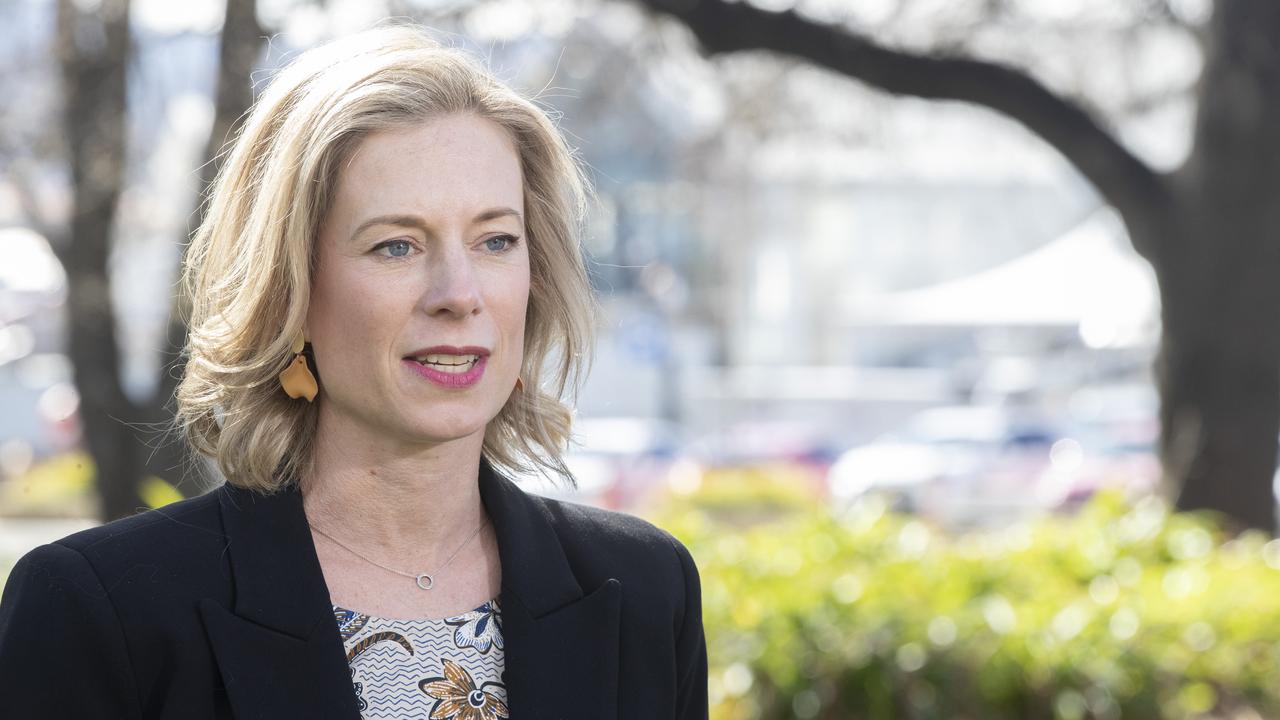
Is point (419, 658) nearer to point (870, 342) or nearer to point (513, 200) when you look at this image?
point (513, 200)

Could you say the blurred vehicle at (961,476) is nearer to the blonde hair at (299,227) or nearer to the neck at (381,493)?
the blonde hair at (299,227)

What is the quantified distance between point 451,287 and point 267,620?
505mm

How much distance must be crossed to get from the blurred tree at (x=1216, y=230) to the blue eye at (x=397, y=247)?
6.50m

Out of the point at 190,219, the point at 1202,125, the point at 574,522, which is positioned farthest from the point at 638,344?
the point at 574,522

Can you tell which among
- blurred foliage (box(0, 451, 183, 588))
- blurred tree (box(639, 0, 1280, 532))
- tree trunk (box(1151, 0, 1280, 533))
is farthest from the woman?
blurred foliage (box(0, 451, 183, 588))

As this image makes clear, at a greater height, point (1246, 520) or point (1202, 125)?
point (1202, 125)

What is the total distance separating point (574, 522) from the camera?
7.93ft

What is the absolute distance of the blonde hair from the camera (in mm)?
2092

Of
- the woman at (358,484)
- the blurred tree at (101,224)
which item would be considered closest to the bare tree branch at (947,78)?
the blurred tree at (101,224)

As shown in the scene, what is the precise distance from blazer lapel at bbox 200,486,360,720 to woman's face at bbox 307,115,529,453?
225 mm

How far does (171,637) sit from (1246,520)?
7623 millimetres

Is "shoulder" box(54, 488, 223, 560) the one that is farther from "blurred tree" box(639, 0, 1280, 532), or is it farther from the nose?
"blurred tree" box(639, 0, 1280, 532)

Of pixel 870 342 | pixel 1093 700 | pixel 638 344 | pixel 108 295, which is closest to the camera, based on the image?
pixel 1093 700

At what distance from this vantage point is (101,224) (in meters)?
7.75
